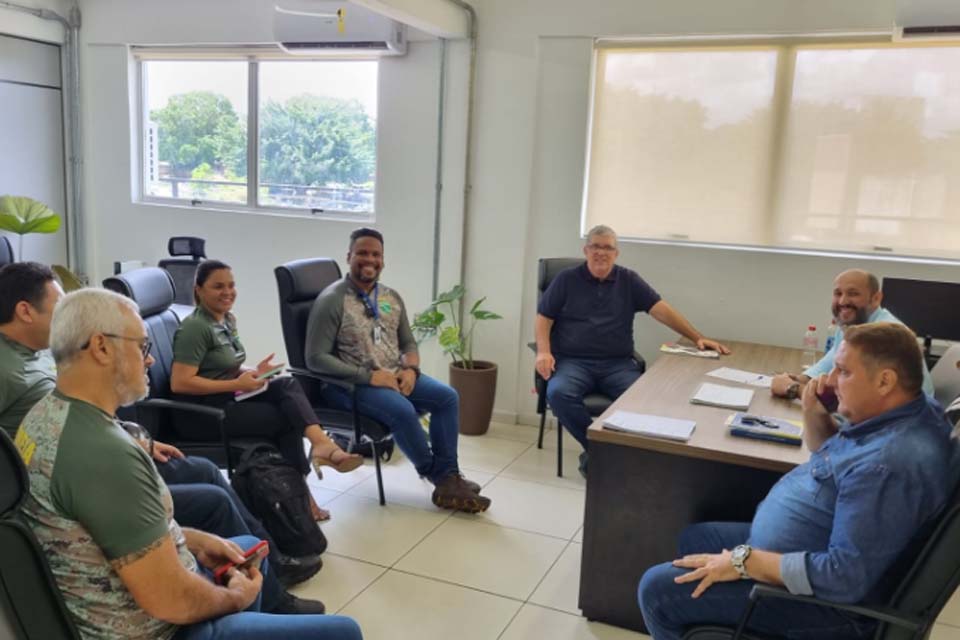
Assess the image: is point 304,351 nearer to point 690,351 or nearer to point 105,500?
point 690,351

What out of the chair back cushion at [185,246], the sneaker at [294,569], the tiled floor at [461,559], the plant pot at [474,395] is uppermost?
the chair back cushion at [185,246]

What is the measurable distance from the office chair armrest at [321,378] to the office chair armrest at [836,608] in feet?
6.62

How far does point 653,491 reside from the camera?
2.59 m

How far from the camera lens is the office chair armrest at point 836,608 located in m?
1.70

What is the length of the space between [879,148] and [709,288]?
3.61ft

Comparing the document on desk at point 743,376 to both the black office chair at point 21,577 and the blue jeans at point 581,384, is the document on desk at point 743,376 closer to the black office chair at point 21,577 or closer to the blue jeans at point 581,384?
the blue jeans at point 581,384

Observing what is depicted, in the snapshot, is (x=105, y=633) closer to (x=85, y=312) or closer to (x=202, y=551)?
(x=202, y=551)

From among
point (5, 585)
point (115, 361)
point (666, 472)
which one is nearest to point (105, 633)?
point (5, 585)

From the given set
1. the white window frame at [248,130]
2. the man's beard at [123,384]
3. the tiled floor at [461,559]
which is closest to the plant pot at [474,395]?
the tiled floor at [461,559]

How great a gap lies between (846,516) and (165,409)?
2.44m

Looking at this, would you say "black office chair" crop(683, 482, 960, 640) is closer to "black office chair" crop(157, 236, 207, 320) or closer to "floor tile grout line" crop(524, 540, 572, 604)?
"floor tile grout line" crop(524, 540, 572, 604)

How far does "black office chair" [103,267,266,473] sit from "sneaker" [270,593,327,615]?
2.16 feet

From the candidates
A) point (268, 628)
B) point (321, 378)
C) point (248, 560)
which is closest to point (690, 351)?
point (321, 378)

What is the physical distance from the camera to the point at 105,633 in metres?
1.53
